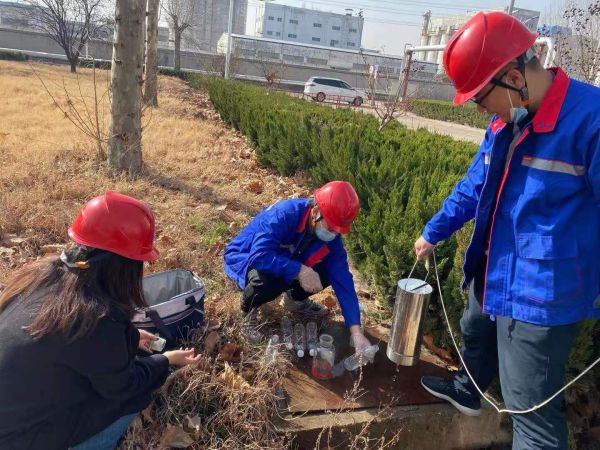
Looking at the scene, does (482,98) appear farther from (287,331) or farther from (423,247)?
(287,331)

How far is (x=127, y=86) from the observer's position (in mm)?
6031

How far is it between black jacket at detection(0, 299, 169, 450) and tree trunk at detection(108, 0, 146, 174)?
474cm

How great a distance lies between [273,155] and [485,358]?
→ 557cm

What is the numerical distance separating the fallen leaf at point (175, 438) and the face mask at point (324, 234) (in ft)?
4.28

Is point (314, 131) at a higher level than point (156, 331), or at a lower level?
higher

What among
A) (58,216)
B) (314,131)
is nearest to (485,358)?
(58,216)

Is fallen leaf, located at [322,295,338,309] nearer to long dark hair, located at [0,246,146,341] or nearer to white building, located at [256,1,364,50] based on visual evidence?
long dark hair, located at [0,246,146,341]

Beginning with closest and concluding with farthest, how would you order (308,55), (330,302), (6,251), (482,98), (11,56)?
(482,98), (330,302), (6,251), (11,56), (308,55)

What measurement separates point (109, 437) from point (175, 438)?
0.31 meters

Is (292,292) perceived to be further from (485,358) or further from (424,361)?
(485,358)

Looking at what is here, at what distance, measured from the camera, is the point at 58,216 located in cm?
438

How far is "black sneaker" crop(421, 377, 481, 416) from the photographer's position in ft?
8.78

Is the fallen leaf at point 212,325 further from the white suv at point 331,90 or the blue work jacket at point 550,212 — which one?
the white suv at point 331,90

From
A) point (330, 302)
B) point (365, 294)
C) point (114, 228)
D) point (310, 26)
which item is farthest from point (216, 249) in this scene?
point (310, 26)
